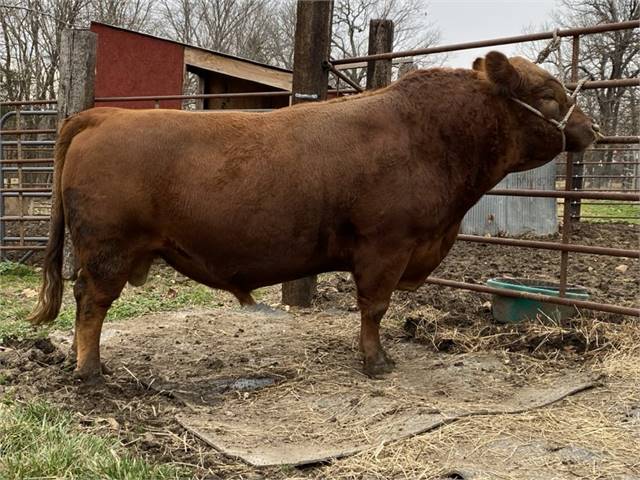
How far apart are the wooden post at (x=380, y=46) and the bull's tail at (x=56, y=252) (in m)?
3.35

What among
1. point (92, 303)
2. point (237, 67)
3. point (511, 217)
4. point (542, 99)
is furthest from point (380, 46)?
point (511, 217)

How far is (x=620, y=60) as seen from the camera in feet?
92.0

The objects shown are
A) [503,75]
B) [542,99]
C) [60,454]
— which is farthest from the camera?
[542,99]

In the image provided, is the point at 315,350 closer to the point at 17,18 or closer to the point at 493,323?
the point at 493,323

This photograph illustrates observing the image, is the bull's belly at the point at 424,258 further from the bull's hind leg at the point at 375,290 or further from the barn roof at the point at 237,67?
the barn roof at the point at 237,67

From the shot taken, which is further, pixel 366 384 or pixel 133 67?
pixel 133 67

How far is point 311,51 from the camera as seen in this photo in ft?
21.0

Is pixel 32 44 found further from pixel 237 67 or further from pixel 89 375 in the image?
pixel 89 375

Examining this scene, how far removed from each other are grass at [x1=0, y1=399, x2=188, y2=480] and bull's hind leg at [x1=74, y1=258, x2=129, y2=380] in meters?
0.85

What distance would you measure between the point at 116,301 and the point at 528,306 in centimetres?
383

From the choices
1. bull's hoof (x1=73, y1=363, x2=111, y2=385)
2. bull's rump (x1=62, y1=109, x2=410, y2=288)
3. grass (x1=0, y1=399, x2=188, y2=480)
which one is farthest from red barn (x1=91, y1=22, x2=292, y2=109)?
grass (x1=0, y1=399, x2=188, y2=480)

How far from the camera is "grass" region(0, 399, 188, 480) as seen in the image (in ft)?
9.34

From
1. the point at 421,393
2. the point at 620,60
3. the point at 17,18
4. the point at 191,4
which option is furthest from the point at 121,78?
the point at 191,4

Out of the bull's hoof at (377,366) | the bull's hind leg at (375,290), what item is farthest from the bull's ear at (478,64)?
the bull's hoof at (377,366)
